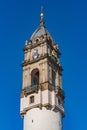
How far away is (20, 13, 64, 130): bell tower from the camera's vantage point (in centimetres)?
7444

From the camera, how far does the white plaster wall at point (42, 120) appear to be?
7312 centimetres

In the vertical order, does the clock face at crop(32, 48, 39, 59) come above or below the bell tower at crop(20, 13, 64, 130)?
above

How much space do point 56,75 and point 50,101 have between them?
882cm

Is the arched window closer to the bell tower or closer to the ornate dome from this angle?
the bell tower

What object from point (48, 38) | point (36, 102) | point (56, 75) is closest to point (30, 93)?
point (36, 102)

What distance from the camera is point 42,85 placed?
255 ft

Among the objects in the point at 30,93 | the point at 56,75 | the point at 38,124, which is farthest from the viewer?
the point at 56,75

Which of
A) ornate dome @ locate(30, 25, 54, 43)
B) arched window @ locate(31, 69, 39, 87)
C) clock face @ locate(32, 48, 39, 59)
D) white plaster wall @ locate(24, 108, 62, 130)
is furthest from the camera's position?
ornate dome @ locate(30, 25, 54, 43)

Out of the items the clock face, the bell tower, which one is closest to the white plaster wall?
the bell tower

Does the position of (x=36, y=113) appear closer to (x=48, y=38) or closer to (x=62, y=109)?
(x=62, y=109)

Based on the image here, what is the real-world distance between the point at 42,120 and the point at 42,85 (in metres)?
7.64

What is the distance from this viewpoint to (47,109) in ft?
245

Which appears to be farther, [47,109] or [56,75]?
[56,75]

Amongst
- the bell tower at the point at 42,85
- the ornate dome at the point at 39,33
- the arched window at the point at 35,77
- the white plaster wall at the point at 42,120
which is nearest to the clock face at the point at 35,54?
the bell tower at the point at 42,85
